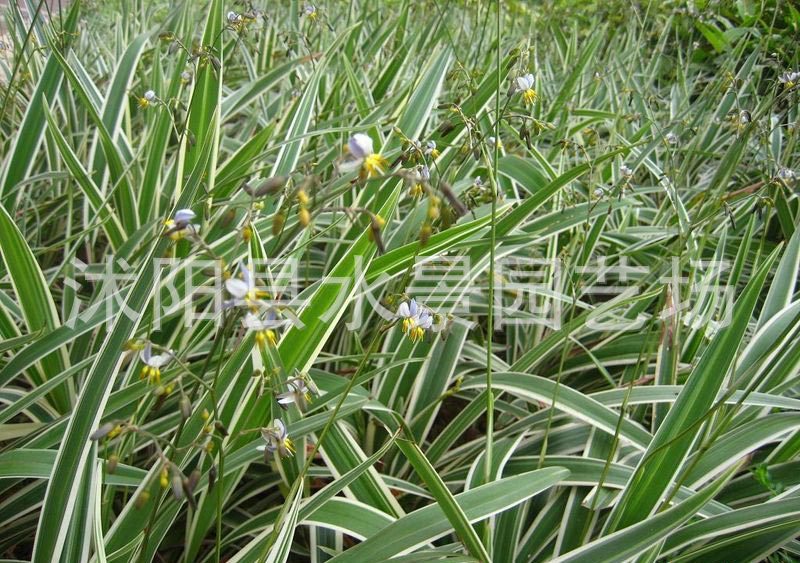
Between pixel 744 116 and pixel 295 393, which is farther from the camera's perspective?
pixel 744 116

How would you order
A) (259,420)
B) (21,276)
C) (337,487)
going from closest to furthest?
(337,487) < (259,420) < (21,276)

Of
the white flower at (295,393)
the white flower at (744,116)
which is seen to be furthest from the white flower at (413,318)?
the white flower at (744,116)

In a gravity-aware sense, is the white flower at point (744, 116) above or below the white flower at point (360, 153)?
below

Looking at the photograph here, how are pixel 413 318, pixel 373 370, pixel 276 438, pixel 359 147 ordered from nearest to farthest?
pixel 359 147 < pixel 276 438 < pixel 413 318 < pixel 373 370

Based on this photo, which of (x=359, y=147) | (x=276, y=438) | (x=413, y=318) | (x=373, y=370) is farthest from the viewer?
(x=373, y=370)

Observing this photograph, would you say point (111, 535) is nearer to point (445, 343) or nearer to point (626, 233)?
point (445, 343)

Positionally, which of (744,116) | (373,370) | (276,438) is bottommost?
(373,370)

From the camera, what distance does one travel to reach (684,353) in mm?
1432

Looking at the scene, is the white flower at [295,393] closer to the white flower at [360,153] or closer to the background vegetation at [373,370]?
the background vegetation at [373,370]

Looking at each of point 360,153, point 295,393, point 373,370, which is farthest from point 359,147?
point 373,370

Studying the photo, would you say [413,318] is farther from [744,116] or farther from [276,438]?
[744,116]

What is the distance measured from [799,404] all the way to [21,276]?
132 cm

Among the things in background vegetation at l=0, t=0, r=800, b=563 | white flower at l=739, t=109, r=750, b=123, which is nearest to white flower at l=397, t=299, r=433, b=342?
background vegetation at l=0, t=0, r=800, b=563

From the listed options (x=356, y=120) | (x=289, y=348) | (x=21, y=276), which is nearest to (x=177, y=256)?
(x=21, y=276)
